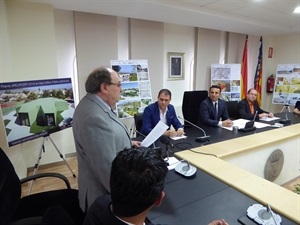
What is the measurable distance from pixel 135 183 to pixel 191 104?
9.74ft

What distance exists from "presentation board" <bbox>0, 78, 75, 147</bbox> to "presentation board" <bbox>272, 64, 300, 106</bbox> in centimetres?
479

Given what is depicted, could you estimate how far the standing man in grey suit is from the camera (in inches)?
43.7

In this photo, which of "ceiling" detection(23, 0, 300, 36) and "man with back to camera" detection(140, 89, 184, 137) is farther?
"ceiling" detection(23, 0, 300, 36)

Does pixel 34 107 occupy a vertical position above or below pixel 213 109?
above

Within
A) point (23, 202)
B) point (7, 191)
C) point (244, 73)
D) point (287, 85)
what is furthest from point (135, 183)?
point (287, 85)

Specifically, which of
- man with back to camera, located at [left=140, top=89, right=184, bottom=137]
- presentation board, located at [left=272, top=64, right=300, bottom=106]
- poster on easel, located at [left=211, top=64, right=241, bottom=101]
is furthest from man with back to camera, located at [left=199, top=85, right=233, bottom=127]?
presentation board, located at [left=272, top=64, right=300, bottom=106]

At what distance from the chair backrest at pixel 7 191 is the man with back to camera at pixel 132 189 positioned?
2.00 ft

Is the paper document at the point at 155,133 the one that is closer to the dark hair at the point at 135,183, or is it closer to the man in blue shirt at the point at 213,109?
the dark hair at the point at 135,183

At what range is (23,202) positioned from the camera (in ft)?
4.71

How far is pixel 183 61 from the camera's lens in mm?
4492

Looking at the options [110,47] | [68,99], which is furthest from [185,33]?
[68,99]

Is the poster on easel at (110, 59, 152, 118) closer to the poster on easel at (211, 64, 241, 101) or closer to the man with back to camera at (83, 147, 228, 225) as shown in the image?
the poster on easel at (211, 64, 241, 101)

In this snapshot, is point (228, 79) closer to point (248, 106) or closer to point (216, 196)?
point (248, 106)

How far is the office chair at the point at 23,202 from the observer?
1073 millimetres
